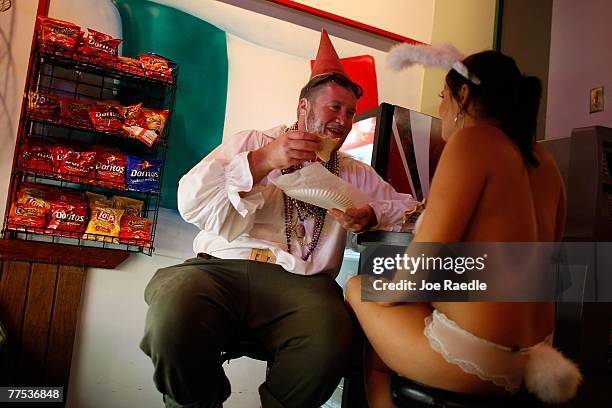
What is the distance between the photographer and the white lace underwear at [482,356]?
1006mm

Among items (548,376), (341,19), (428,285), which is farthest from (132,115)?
(548,376)

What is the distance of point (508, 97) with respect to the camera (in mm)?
1130

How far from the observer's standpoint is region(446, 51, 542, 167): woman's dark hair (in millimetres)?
1126

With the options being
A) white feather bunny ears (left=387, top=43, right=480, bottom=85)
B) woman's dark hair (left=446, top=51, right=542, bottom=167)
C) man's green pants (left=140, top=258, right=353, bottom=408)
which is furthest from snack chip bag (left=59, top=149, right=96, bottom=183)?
woman's dark hair (left=446, top=51, right=542, bottom=167)

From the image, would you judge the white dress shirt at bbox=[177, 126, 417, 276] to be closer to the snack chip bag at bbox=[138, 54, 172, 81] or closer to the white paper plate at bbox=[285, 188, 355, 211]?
the white paper plate at bbox=[285, 188, 355, 211]

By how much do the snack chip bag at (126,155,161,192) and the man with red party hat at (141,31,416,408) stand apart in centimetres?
53

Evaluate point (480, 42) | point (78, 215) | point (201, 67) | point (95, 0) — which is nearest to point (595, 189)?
point (480, 42)

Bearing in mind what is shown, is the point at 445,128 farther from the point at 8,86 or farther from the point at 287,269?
the point at 8,86

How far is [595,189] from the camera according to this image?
1.95 metres

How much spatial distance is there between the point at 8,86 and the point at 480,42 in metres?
2.46

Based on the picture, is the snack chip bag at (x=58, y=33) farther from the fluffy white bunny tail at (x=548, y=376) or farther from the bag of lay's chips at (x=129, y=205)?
the fluffy white bunny tail at (x=548, y=376)

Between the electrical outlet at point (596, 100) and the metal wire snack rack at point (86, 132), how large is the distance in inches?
81.8

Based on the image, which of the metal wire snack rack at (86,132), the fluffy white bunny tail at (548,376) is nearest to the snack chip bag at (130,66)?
the metal wire snack rack at (86,132)

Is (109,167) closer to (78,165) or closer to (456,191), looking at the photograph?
(78,165)
